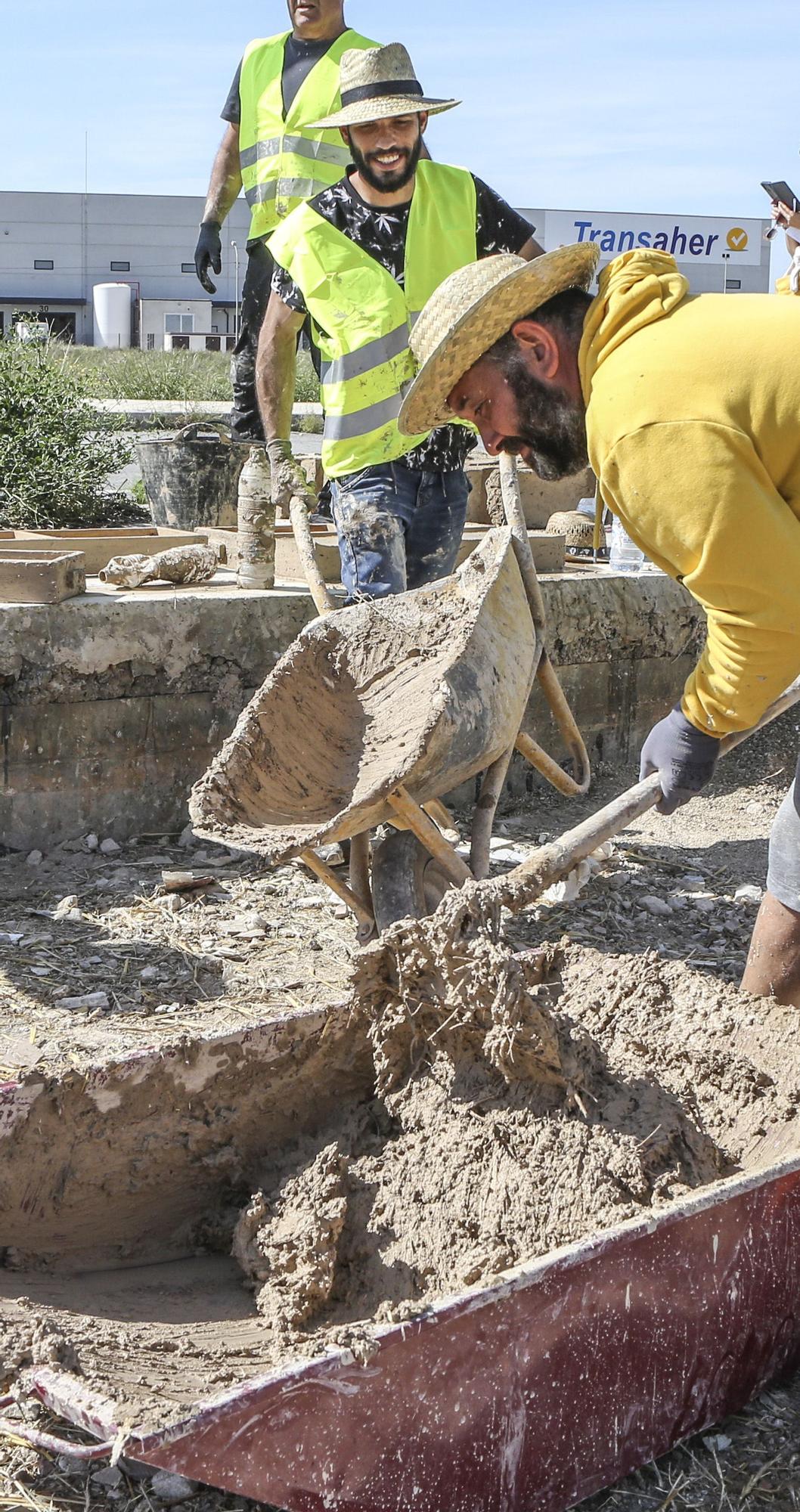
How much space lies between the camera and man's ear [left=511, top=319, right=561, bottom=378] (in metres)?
2.60

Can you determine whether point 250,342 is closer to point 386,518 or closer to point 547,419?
point 386,518

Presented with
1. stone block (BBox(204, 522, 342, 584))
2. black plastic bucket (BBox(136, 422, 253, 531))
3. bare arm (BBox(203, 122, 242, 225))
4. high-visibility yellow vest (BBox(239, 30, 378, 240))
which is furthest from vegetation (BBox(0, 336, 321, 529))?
high-visibility yellow vest (BBox(239, 30, 378, 240))

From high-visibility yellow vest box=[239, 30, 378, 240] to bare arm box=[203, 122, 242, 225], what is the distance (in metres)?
0.44

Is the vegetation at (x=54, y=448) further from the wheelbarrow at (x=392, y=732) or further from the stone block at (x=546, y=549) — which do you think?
the wheelbarrow at (x=392, y=732)

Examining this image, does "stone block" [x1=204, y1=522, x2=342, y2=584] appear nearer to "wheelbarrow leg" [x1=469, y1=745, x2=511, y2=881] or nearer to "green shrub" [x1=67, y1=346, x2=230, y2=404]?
"wheelbarrow leg" [x1=469, y1=745, x2=511, y2=881]

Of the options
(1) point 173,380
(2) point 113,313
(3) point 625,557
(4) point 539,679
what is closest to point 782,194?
(3) point 625,557

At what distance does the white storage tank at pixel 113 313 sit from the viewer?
35219 mm

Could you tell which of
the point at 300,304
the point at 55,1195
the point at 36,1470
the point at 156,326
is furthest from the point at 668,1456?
the point at 156,326

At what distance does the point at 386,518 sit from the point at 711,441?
2.39m

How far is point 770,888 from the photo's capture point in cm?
305

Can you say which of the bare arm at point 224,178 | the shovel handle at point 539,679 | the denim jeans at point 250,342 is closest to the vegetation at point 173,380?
the denim jeans at point 250,342

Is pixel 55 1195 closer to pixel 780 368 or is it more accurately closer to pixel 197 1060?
pixel 197 1060

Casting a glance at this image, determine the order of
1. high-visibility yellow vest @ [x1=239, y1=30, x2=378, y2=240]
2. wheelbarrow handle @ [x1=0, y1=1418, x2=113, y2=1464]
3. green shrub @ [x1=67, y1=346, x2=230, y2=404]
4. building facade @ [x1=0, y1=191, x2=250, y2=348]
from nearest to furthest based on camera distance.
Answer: wheelbarrow handle @ [x1=0, y1=1418, x2=113, y2=1464], high-visibility yellow vest @ [x1=239, y1=30, x2=378, y2=240], green shrub @ [x1=67, y1=346, x2=230, y2=404], building facade @ [x1=0, y1=191, x2=250, y2=348]

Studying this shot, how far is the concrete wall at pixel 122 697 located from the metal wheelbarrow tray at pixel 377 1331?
9.08 ft
